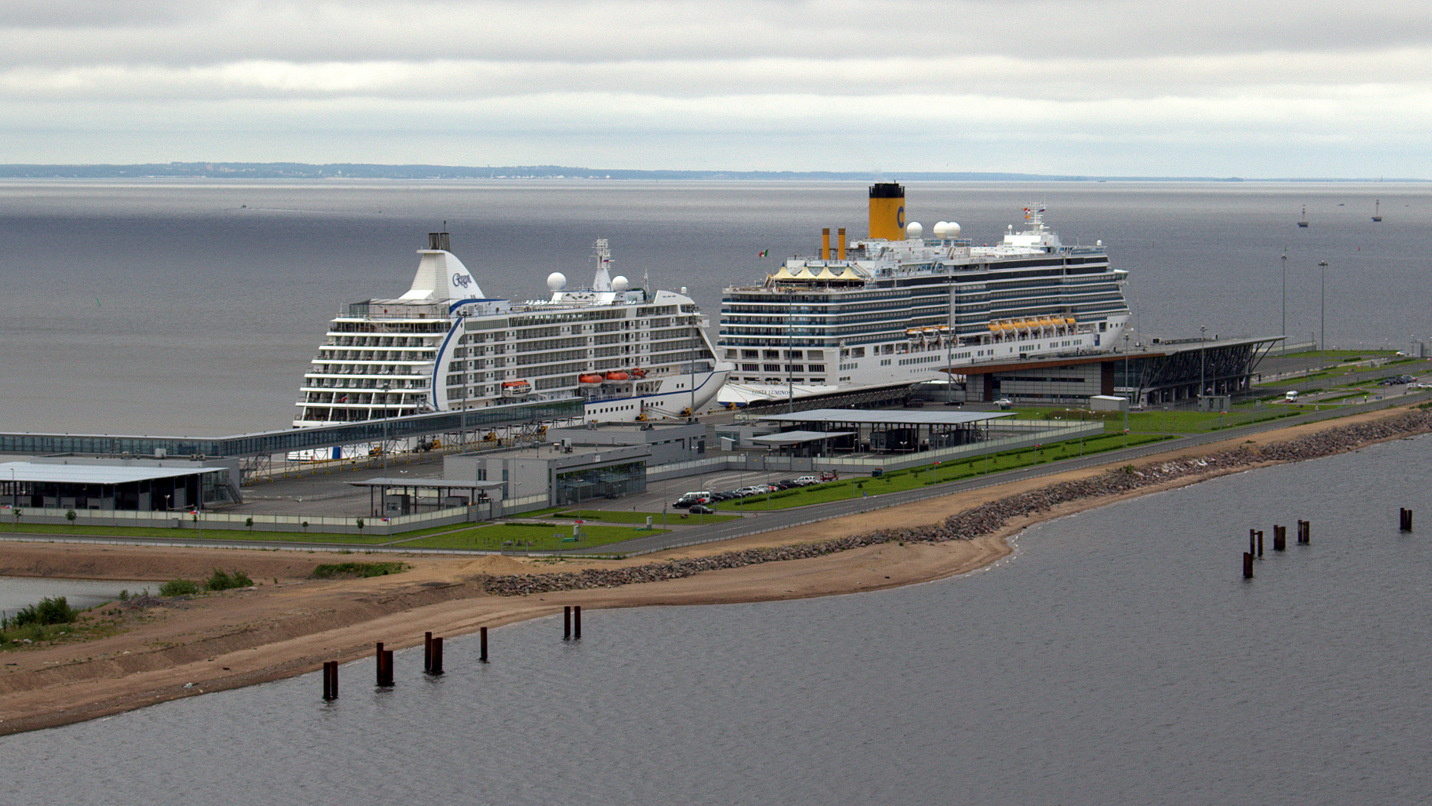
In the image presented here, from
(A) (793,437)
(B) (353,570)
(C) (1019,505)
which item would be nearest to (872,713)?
(B) (353,570)

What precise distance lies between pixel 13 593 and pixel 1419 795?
4587 centimetres

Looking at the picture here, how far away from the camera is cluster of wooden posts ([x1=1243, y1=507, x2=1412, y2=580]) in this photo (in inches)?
2813

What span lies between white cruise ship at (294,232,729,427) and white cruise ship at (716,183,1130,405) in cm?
474

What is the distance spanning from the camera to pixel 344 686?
181ft

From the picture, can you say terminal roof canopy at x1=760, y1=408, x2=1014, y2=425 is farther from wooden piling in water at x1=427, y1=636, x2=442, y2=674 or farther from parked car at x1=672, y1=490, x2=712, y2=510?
wooden piling in water at x1=427, y1=636, x2=442, y2=674

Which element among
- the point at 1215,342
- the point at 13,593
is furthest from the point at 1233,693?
the point at 1215,342

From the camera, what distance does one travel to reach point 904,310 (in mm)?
129875

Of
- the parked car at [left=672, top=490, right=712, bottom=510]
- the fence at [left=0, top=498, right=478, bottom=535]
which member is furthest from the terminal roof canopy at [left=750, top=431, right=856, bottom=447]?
the fence at [left=0, top=498, right=478, bottom=535]

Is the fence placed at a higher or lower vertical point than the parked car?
lower

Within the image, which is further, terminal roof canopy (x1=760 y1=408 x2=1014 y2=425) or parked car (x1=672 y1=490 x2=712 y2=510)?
terminal roof canopy (x1=760 y1=408 x2=1014 y2=425)

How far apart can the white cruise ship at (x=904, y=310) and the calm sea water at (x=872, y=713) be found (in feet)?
172

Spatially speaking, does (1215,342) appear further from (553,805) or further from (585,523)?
(553,805)

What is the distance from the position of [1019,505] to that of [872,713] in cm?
3172

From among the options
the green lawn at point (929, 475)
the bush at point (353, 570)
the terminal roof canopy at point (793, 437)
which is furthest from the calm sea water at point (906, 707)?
the terminal roof canopy at point (793, 437)
